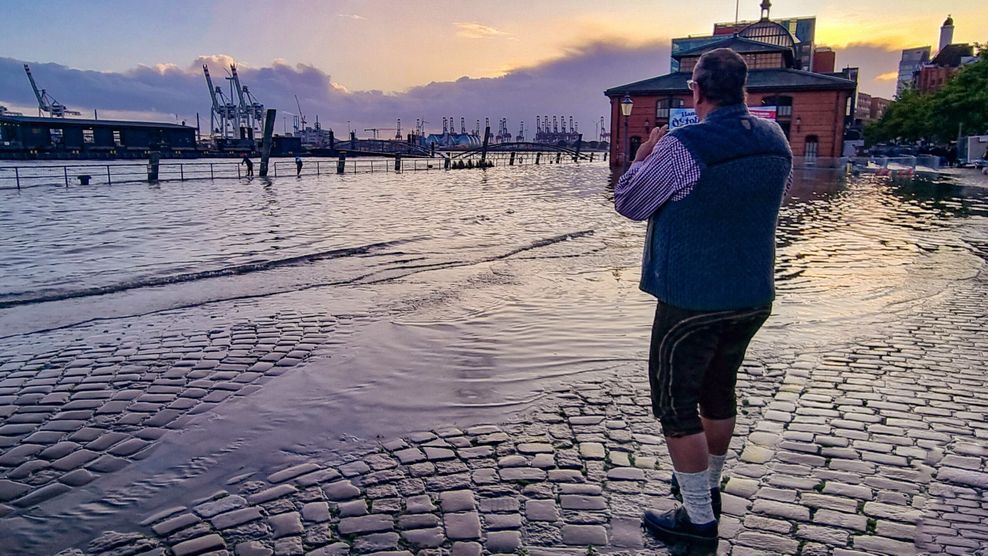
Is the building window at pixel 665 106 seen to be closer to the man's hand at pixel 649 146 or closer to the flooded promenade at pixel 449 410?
the flooded promenade at pixel 449 410

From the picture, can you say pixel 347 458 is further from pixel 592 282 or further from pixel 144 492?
pixel 592 282

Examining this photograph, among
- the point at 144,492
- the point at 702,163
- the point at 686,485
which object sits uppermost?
the point at 702,163

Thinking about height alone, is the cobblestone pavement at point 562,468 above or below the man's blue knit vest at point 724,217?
below

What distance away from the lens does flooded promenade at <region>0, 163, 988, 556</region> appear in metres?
3.34

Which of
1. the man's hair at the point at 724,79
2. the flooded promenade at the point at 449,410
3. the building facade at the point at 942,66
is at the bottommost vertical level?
the flooded promenade at the point at 449,410

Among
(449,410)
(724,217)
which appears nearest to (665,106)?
(449,410)

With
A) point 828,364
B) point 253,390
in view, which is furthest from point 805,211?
point 253,390

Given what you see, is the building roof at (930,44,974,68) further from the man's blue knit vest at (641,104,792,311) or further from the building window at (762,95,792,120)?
the man's blue knit vest at (641,104,792,311)

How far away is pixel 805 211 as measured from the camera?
20125 millimetres

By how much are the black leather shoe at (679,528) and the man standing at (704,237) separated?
0.06 m

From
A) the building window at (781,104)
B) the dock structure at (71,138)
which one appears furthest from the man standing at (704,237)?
the dock structure at (71,138)

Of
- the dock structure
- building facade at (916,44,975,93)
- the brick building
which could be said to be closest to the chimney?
building facade at (916,44,975,93)

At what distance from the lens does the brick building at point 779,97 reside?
53750mm

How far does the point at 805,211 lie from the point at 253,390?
19.0 metres
